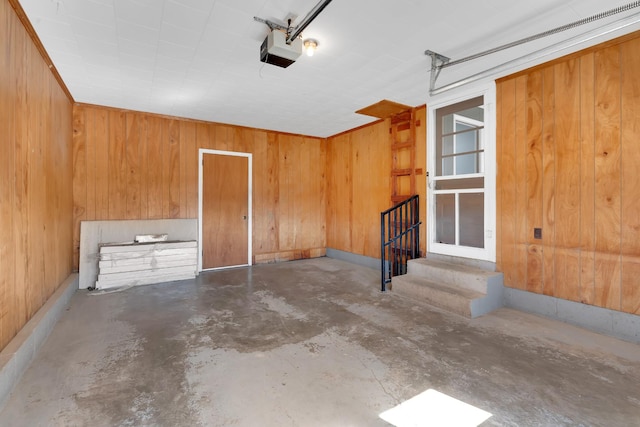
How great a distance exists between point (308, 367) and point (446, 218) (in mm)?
3010

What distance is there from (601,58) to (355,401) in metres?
3.78

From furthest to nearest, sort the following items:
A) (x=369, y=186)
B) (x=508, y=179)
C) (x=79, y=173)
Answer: (x=369, y=186) → (x=79, y=173) → (x=508, y=179)

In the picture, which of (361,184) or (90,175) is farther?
(361,184)

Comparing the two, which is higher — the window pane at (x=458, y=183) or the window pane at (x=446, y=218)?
the window pane at (x=458, y=183)

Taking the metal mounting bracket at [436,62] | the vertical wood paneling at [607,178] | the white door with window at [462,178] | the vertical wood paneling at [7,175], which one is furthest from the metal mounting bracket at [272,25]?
the vertical wood paneling at [607,178]

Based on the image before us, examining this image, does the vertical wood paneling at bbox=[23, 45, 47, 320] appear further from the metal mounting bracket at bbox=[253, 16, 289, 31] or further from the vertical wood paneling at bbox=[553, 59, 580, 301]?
the vertical wood paneling at bbox=[553, 59, 580, 301]

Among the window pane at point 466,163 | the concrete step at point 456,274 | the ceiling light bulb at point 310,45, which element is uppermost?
the ceiling light bulb at point 310,45

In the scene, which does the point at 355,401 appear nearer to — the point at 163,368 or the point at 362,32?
the point at 163,368

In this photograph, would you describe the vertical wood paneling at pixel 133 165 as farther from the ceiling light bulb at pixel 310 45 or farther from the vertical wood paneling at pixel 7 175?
the ceiling light bulb at pixel 310 45

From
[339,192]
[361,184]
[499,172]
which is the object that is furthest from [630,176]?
[339,192]

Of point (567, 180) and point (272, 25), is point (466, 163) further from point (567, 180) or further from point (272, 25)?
point (272, 25)

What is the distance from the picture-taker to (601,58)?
2.81 metres

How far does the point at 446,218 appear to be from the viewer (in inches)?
167

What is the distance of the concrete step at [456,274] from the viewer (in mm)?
3373
